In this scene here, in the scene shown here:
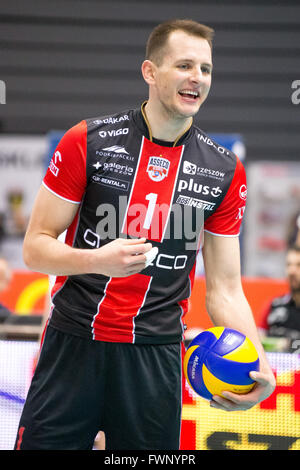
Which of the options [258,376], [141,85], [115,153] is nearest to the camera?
[258,376]

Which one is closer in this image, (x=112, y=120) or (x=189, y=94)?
(x=189, y=94)

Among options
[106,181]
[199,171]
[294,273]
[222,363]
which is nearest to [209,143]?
[199,171]

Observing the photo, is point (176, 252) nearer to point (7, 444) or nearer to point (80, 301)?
point (80, 301)

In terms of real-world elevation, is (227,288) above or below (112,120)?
below

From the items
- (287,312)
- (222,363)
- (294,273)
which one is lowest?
(222,363)

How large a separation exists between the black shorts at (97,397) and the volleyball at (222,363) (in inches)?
5.5

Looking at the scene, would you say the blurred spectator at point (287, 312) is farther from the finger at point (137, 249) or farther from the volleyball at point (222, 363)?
the finger at point (137, 249)

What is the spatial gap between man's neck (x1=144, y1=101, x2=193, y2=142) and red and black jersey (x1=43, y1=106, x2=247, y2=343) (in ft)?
0.09

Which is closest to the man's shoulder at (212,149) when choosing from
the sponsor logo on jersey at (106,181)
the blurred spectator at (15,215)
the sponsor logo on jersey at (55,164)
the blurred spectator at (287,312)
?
the sponsor logo on jersey at (106,181)

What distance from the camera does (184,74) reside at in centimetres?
286

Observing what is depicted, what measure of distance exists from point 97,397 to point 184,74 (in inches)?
53.8

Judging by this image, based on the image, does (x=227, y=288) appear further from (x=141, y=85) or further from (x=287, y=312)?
(x=141, y=85)

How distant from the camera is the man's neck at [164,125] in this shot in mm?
2951

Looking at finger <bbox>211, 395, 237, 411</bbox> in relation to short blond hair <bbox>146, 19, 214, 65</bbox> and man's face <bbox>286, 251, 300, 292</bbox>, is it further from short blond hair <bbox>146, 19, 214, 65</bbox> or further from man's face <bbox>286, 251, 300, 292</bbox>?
man's face <bbox>286, 251, 300, 292</bbox>
